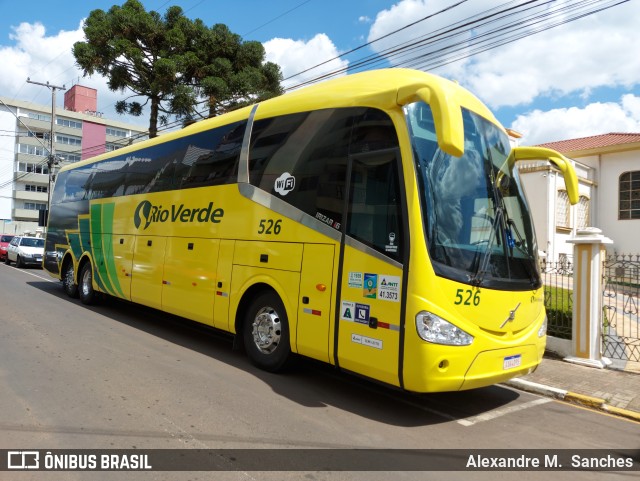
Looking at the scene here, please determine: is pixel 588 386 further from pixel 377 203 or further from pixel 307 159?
pixel 307 159

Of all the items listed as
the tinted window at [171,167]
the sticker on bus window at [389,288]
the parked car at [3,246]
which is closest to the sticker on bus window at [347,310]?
the sticker on bus window at [389,288]

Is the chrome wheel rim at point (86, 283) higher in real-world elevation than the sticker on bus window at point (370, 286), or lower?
lower

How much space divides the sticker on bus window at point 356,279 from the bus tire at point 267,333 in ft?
3.87

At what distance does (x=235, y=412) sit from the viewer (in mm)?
4695

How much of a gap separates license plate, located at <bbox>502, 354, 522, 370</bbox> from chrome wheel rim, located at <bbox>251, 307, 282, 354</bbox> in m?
2.61

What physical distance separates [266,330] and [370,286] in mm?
1918

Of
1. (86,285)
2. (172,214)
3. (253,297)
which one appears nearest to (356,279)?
(253,297)

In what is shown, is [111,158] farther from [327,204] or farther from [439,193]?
[439,193]

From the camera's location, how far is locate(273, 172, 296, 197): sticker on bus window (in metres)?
5.87

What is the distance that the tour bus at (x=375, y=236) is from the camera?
14.6 ft

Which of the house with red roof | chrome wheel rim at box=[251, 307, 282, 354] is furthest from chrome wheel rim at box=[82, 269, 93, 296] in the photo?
the house with red roof

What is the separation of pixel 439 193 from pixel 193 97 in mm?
19131

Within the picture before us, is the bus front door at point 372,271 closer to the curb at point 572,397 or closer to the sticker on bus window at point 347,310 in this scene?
the sticker on bus window at point 347,310

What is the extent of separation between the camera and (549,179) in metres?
20.6
